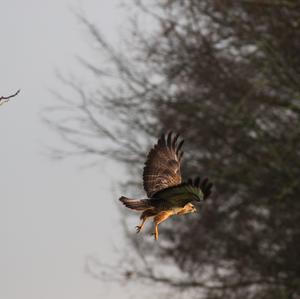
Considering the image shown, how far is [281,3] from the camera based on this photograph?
17.8 meters

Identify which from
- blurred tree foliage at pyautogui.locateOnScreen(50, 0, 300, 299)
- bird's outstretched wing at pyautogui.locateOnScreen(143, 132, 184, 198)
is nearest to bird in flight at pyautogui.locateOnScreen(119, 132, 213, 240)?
bird's outstretched wing at pyautogui.locateOnScreen(143, 132, 184, 198)

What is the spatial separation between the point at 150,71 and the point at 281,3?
4.15 metres

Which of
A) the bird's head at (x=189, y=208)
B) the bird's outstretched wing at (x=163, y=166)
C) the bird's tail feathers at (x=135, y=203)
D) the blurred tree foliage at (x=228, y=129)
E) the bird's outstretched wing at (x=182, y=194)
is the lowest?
the bird's head at (x=189, y=208)

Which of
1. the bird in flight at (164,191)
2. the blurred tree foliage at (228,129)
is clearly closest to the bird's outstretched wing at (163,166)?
the bird in flight at (164,191)

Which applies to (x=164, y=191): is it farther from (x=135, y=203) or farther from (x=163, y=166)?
(x=163, y=166)

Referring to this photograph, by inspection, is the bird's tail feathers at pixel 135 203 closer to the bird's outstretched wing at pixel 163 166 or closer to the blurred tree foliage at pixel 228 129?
the bird's outstretched wing at pixel 163 166

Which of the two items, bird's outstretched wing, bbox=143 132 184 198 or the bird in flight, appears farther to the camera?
bird's outstretched wing, bbox=143 132 184 198

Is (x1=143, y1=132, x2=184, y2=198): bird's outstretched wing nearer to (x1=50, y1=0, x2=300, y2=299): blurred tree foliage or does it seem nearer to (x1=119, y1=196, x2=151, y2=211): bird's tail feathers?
(x1=119, y1=196, x2=151, y2=211): bird's tail feathers

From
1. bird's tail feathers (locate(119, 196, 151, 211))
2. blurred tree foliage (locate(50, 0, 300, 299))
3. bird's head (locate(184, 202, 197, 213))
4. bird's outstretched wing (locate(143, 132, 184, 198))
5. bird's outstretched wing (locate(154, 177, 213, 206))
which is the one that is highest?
blurred tree foliage (locate(50, 0, 300, 299))

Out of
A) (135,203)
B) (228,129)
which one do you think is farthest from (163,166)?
(228,129)

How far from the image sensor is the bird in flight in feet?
7.04

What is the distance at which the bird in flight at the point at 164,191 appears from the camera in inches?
84.4

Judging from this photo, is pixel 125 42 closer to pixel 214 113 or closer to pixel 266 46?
pixel 214 113

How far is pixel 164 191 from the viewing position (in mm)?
2186
